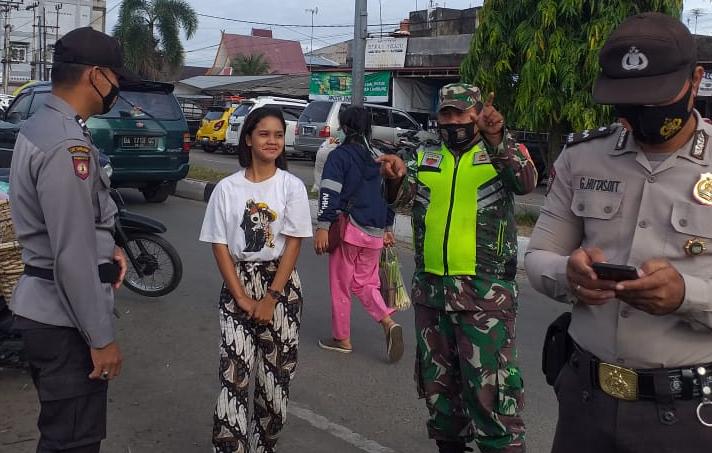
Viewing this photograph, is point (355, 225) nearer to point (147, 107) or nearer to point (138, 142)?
point (138, 142)

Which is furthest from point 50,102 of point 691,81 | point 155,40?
point 155,40

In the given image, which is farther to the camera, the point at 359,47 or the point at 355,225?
the point at 359,47

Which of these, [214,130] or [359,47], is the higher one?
[359,47]

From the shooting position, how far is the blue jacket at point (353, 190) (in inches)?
214

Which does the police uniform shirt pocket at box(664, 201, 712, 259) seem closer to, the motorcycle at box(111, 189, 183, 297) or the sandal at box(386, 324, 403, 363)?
the sandal at box(386, 324, 403, 363)

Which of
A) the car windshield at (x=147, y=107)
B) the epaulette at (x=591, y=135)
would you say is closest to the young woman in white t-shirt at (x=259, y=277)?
the epaulette at (x=591, y=135)

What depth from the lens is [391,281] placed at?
19.4ft

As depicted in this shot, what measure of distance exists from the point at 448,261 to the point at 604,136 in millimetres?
1201

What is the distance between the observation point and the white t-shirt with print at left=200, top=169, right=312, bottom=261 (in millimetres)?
3691

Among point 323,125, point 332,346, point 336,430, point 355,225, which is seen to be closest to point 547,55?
point 355,225

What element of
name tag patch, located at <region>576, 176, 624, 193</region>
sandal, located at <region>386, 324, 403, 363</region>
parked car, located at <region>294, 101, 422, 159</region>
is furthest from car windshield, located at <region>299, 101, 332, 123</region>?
name tag patch, located at <region>576, 176, 624, 193</region>

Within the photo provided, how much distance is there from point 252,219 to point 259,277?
0.26 metres

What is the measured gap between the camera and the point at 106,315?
266cm

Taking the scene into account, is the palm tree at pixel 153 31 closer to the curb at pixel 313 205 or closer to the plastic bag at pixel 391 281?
the curb at pixel 313 205
